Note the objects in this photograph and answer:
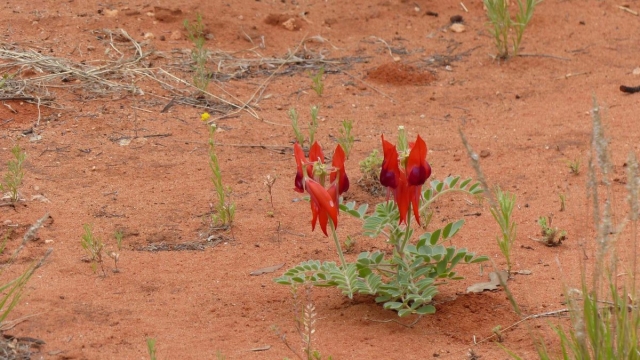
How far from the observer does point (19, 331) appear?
336 centimetres

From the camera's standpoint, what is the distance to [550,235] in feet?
13.1

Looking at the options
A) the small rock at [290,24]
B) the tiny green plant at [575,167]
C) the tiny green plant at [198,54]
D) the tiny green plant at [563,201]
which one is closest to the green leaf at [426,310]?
the tiny green plant at [563,201]

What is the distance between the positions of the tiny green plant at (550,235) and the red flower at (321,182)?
1141 mm

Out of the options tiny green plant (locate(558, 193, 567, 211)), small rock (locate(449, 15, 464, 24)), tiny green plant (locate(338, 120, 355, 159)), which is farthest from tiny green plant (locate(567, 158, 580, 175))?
small rock (locate(449, 15, 464, 24))

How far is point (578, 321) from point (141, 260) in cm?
244

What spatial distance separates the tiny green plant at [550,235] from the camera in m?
3.98

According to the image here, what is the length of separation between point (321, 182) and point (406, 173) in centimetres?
30

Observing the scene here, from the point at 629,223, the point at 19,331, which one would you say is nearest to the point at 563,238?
the point at 629,223

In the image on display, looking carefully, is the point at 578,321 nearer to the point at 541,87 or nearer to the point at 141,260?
the point at 141,260

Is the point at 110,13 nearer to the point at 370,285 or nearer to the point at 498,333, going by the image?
the point at 370,285

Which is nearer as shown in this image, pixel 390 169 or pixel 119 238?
pixel 390 169

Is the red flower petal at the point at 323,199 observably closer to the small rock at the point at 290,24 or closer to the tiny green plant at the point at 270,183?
the tiny green plant at the point at 270,183

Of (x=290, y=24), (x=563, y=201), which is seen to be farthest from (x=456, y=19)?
(x=563, y=201)

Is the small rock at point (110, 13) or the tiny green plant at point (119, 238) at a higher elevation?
the tiny green plant at point (119, 238)
